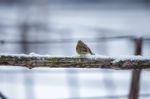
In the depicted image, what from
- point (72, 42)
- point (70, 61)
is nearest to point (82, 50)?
point (70, 61)

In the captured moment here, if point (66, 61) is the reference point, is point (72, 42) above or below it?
above

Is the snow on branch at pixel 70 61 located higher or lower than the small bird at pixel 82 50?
lower

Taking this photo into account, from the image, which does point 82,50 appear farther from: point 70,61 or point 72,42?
point 72,42

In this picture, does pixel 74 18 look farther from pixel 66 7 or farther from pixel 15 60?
pixel 15 60

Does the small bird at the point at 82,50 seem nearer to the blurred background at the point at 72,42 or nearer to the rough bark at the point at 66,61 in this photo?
the rough bark at the point at 66,61

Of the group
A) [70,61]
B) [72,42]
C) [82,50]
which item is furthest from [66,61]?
[72,42]

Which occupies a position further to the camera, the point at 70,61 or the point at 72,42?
the point at 72,42

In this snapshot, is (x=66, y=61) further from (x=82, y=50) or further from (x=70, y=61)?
(x=82, y=50)

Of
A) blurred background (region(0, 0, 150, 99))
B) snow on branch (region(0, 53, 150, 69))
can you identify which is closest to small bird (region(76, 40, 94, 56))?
snow on branch (region(0, 53, 150, 69))

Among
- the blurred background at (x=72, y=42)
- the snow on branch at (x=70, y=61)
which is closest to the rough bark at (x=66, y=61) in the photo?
the snow on branch at (x=70, y=61)
